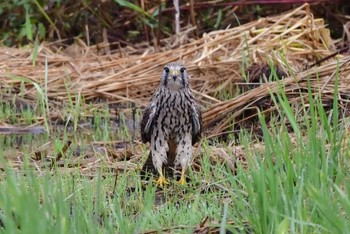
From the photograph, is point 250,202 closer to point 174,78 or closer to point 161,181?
point 161,181

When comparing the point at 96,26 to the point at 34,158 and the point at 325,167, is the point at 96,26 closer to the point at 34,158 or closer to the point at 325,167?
the point at 34,158

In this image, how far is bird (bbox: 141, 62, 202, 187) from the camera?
6051 millimetres

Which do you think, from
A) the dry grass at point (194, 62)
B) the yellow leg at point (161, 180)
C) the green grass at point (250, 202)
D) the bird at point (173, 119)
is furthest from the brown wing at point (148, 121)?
the dry grass at point (194, 62)

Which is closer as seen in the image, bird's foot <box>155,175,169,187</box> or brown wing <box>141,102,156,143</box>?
bird's foot <box>155,175,169,187</box>

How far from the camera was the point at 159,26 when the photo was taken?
9.59m

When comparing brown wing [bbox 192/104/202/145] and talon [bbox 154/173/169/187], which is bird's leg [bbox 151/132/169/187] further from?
brown wing [bbox 192/104/202/145]

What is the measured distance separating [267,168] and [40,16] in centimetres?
683

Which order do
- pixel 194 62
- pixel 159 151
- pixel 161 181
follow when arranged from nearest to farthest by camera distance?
pixel 161 181, pixel 159 151, pixel 194 62

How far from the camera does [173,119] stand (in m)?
6.09

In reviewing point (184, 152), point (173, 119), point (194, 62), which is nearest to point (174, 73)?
point (173, 119)

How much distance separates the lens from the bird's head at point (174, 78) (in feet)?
20.0

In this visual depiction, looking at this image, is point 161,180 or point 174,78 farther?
point 174,78

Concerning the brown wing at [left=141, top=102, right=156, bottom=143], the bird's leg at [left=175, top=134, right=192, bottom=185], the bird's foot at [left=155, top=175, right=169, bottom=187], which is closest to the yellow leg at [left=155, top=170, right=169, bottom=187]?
the bird's foot at [left=155, top=175, right=169, bottom=187]

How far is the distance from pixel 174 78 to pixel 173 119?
0.24m
